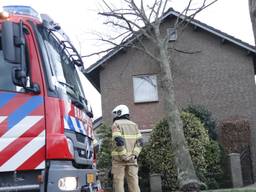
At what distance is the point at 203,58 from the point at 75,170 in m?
19.1

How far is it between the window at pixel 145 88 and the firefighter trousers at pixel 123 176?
49.5 feet

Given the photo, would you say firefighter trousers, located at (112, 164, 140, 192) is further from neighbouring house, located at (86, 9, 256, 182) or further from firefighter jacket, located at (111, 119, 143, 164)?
neighbouring house, located at (86, 9, 256, 182)

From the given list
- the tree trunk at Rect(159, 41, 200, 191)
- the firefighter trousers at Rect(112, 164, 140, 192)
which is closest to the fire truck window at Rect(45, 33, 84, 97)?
the firefighter trousers at Rect(112, 164, 140, 192)

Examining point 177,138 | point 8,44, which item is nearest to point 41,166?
point 8,44

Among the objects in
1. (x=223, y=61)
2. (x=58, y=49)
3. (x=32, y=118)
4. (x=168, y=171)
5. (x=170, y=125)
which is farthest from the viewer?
(x=223, y=61)

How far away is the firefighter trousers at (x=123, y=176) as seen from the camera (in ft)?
29.0

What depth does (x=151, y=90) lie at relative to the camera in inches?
953

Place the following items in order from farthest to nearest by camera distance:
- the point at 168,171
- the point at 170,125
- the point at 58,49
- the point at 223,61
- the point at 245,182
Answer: the point at 223,61 < the point at 245,182 < the point at 168,171 < the point at 170,125 < the point at 58,49

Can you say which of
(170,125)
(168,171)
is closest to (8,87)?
(170,125)

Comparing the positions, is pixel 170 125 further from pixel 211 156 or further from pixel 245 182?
pixel 245 182

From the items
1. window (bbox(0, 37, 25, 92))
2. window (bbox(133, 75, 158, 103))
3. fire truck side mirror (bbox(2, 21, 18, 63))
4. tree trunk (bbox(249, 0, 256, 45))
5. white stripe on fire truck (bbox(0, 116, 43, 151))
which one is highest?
window (bbox(133, 75, 158, 103))

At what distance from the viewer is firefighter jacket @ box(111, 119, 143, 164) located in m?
8.59

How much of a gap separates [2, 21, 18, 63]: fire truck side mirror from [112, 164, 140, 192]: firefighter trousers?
156 inches

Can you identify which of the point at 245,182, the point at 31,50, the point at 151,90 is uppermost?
the point at 151,90
